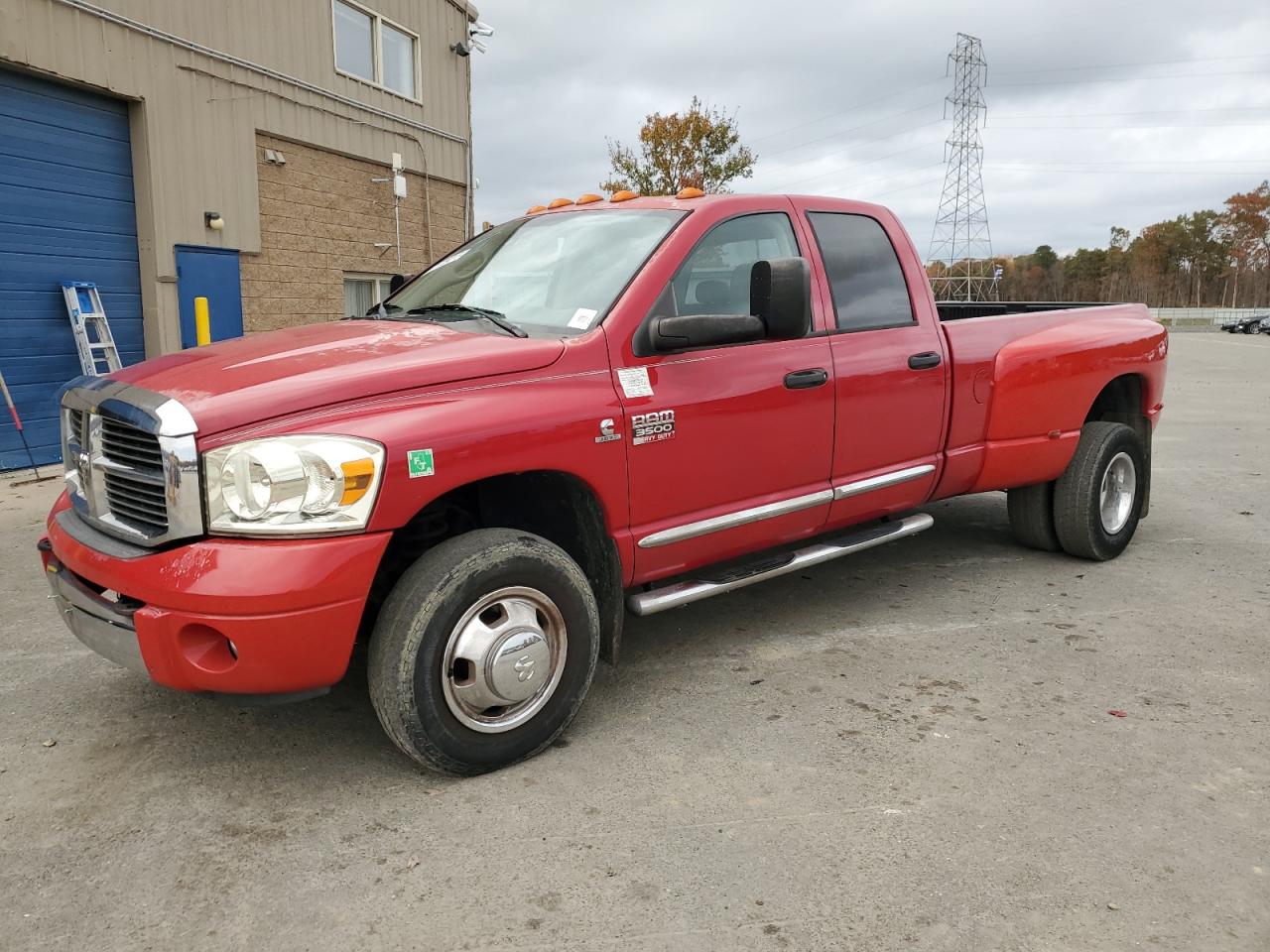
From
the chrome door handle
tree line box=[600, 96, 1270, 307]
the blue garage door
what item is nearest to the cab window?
the chrome door handle

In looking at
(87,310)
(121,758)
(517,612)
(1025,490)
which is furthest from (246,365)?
(87,310)

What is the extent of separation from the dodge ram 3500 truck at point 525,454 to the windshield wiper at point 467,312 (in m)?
0.02

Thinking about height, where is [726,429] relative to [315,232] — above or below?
below

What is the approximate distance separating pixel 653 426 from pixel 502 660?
0.98m

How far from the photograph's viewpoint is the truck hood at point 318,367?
2.77 metres

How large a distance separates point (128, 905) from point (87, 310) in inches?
333

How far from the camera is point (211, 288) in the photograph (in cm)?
1063

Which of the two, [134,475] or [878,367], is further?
[878,367]

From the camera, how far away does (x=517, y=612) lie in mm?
3111

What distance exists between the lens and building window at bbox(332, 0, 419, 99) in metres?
12.5

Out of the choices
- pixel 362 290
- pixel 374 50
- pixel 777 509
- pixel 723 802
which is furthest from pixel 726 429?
pixel 374 50

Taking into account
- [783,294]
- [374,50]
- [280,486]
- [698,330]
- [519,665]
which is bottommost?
[519,665]

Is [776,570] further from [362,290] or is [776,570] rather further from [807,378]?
[362,290]

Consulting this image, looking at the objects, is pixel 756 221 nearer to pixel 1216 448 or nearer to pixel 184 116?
pixel 1216 448
